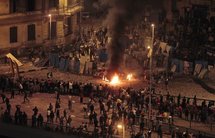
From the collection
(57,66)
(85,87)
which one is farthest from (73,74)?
(85,87)

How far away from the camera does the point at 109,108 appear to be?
152ft

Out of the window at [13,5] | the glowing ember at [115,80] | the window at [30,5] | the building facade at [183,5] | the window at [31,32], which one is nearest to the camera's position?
the glowing ember at [115,80]

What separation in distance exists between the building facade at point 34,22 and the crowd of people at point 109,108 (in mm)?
14457

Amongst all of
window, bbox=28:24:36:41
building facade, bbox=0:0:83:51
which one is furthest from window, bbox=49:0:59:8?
window, bbox=28:24:36:41

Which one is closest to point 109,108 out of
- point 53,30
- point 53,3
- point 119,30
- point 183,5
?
point 119,30

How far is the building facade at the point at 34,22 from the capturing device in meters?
65.0

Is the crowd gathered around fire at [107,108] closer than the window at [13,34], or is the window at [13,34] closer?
the crowd gathered around fire at [107,108]

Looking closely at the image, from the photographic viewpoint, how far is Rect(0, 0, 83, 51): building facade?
65.0m

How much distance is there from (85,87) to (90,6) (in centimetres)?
4920

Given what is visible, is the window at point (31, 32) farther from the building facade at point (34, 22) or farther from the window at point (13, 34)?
the window at point (13, 34)

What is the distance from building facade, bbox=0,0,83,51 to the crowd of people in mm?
14457

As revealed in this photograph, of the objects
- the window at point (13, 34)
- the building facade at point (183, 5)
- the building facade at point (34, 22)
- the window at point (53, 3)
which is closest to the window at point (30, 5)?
the building facade at point (34, 22)

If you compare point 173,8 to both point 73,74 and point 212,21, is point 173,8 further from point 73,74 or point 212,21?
point 73,74

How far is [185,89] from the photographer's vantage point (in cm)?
5506
